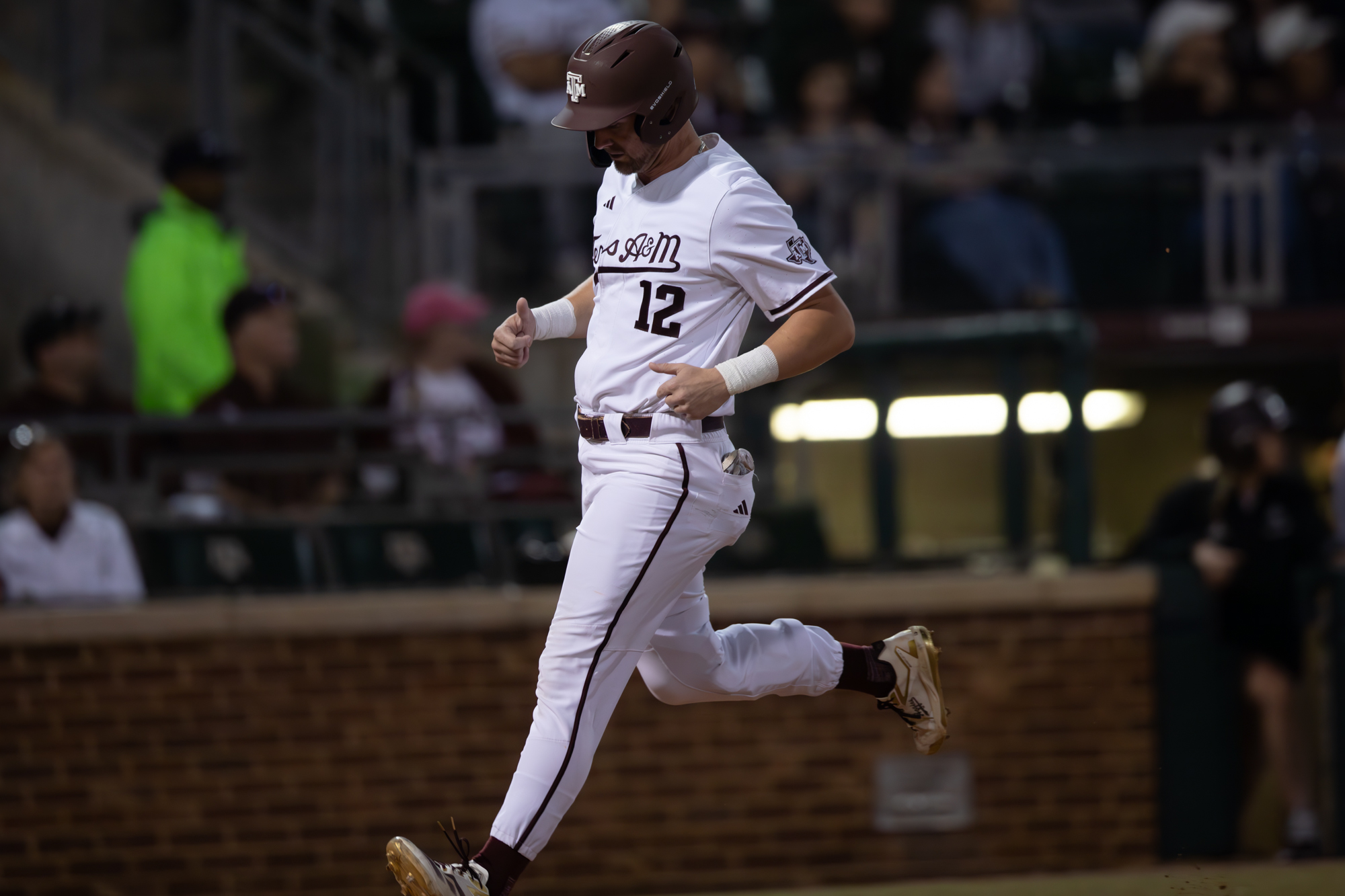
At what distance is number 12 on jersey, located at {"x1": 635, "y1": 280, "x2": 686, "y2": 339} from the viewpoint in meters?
3.67

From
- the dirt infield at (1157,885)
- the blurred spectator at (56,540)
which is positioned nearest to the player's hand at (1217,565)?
the dirt infield at (1157,885)

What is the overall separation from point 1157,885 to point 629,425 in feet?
8.24

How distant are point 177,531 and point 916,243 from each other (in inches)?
143

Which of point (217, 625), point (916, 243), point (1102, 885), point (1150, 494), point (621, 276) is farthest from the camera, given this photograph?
point (1150, 494)

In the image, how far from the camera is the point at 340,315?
862 cm

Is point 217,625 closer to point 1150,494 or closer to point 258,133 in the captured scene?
point 258,133

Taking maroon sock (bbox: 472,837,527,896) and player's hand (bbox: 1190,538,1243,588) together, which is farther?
player's hand (bbox: 1190,538,1243,588)

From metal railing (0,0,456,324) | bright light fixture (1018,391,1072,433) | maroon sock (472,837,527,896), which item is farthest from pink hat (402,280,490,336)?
maroon sock (472,837,527,896)

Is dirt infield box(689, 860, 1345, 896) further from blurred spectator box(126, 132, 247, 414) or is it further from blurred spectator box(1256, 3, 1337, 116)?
blurred spectator box(1256, 3, 1337, 116)

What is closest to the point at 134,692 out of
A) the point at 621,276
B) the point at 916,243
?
the point at 621,276

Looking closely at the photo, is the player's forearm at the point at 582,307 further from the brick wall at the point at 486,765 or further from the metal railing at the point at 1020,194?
the metal railing at the point at 1020,194

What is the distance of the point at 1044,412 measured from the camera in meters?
6.38

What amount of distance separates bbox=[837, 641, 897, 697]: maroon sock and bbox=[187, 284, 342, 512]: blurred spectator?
2.75 meters

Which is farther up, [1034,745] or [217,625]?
[217,625]
